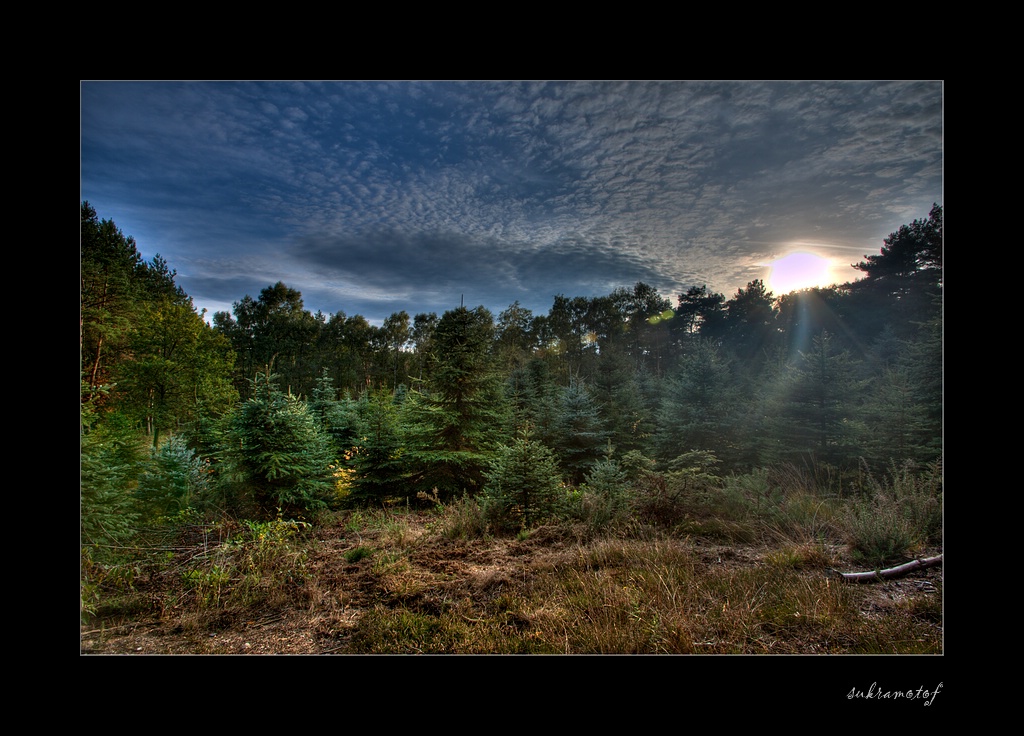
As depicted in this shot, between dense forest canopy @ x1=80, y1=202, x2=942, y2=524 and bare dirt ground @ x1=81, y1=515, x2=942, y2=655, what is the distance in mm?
1166

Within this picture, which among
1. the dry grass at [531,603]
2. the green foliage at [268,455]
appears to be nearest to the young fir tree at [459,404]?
the green foliage at [268,455]

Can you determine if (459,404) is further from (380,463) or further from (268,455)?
(268,455)

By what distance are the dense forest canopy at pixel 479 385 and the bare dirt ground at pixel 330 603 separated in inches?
45.9

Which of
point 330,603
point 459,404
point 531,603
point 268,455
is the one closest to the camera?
point 531,603

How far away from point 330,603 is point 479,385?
5.62 metres

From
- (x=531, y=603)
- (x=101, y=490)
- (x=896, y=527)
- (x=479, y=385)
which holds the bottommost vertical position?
(x=531, y=603)

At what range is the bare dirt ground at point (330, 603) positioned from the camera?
2.65 m

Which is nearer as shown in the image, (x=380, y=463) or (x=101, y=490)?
(x=101, y=490)

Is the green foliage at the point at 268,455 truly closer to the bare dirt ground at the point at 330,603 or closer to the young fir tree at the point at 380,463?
the bare dirt ground at the point at 330,603

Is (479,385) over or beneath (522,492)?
over

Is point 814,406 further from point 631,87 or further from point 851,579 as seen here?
point 631,87

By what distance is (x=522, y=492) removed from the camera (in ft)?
16.8

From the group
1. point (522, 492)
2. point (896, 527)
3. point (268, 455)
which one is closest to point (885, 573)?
point (896, 527)
